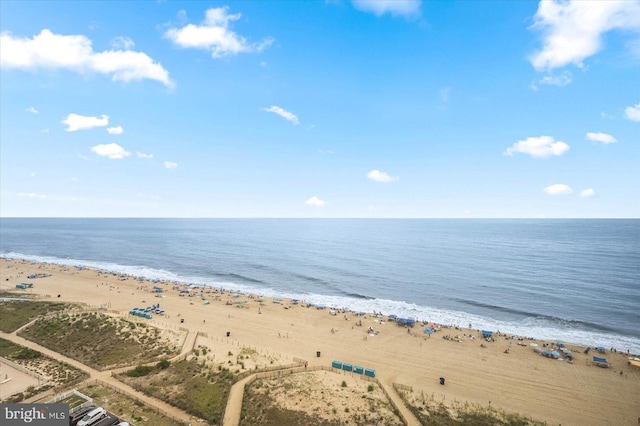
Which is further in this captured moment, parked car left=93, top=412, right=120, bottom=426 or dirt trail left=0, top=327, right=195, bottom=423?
dirt trail left=0, top=327, right=195, bottom=423

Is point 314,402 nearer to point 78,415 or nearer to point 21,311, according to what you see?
point 78,415

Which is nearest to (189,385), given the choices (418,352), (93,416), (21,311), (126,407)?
(126,407)

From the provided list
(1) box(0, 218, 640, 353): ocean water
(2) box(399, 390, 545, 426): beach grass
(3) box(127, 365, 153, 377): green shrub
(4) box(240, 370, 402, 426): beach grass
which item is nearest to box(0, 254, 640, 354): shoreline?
(1) box(0, 218, 640, 353): ocean water

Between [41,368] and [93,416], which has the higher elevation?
[93,416]

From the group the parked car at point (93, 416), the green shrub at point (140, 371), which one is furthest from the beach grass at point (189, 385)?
the parked car at point (93, 416)

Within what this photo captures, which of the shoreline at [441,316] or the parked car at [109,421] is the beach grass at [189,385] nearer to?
the parked car at [109,421]

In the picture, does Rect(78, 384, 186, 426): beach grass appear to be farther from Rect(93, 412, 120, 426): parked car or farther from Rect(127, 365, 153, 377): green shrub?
Rect(127, 365, 153, 377): green shrub

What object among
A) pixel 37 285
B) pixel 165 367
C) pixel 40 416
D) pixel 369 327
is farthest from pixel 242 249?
pixel 40 416
